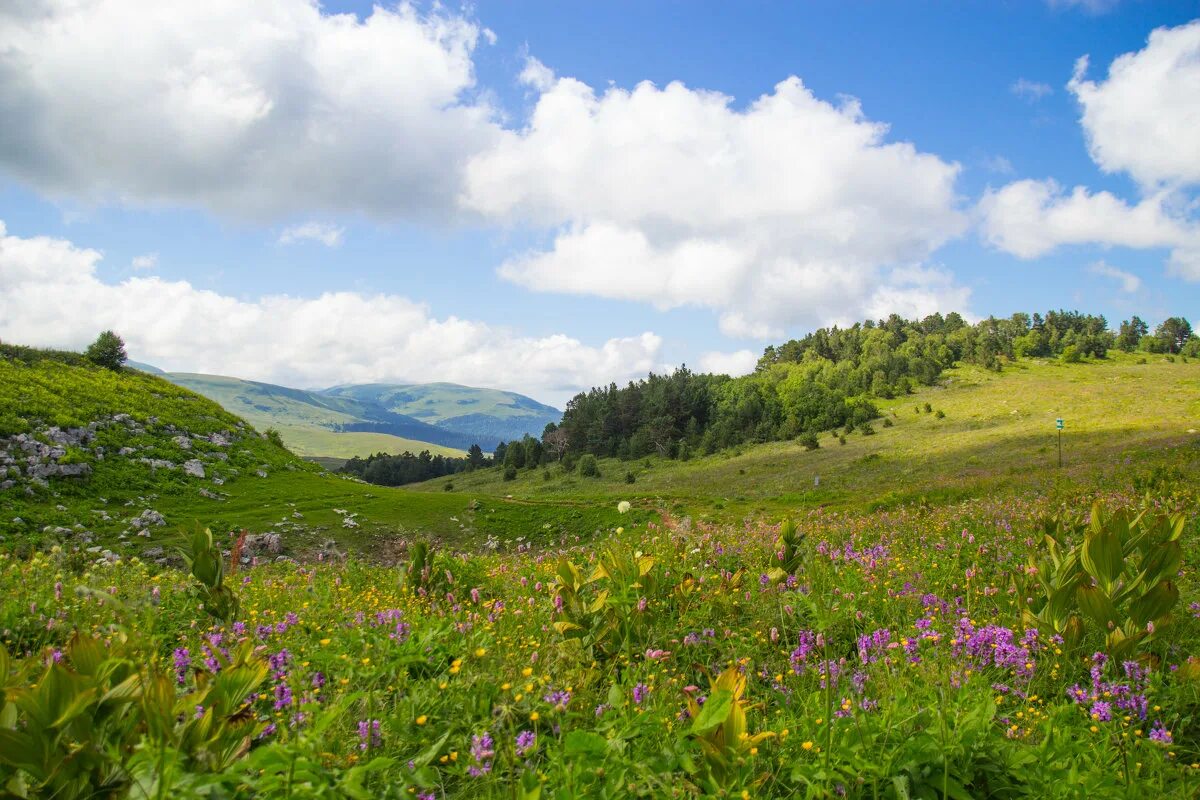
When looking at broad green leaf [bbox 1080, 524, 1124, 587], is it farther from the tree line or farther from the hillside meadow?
the tree line

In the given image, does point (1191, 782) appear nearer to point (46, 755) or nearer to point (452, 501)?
point (46, 755)

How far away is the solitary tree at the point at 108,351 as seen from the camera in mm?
28094

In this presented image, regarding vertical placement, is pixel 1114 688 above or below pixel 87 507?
above

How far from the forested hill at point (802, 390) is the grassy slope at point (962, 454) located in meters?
5.62

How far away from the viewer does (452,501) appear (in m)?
23.8

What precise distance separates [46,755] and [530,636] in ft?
11.5

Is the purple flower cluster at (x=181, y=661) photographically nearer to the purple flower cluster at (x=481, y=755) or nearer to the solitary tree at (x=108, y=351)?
the purple flower cluster at (x=481, y=755)

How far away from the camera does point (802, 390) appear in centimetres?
8631

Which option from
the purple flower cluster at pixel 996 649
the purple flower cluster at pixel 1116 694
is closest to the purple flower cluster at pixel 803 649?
the purple flower cluster at pixel 996 649

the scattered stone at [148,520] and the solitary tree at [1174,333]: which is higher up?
the solitary tree at [1174,333]

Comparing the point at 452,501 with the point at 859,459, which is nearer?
the point at 452,501

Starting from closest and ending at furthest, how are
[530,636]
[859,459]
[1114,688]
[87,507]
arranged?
[1114,688] → [530,636] → [87,507] → [859,459]

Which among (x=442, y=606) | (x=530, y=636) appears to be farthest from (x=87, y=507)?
(x=530, y=636)

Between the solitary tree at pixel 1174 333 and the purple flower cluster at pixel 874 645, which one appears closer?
the purple flower cluster at pixel 874 645
